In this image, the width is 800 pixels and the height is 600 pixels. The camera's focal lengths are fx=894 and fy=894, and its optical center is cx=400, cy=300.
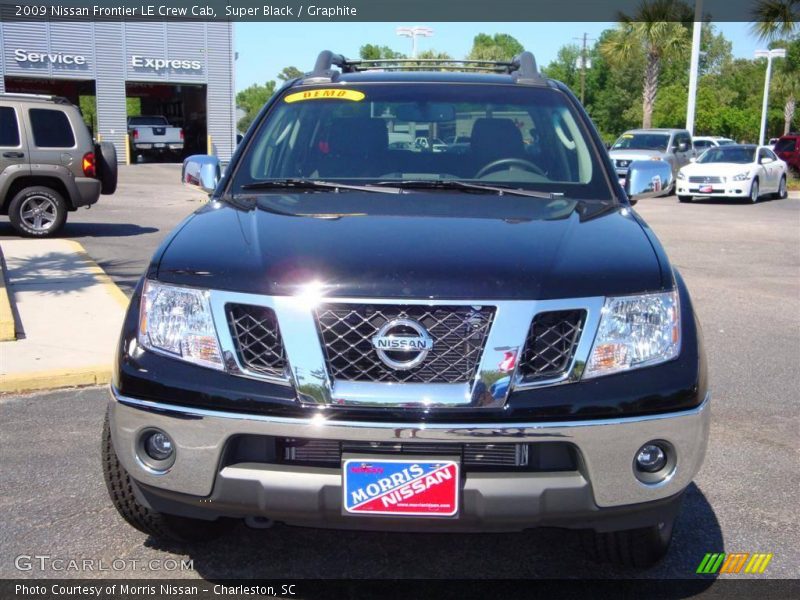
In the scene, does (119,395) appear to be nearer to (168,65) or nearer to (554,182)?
(554,182)

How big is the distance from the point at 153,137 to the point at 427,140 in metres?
33.0

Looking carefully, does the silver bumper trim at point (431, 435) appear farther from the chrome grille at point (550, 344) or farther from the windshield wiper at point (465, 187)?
the windshield wiper at point (465, 187)

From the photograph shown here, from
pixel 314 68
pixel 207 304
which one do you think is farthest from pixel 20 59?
pixel 207 304

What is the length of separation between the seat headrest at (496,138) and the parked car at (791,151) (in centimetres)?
3080

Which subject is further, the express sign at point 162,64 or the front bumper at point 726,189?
the express sign at point 162,64

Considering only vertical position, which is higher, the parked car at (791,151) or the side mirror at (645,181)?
the side mirror at (645,181)

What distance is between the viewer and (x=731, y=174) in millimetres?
21344

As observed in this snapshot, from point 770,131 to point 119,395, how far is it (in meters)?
64.4

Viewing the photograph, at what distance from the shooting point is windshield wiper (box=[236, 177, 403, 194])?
12.0 feet

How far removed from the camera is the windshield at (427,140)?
395cm

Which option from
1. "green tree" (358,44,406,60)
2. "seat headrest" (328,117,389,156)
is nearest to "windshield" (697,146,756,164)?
"seat headrest" (328,117,389,156)

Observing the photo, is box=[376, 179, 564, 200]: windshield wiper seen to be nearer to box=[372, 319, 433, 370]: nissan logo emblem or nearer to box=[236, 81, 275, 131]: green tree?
box=[372, 319, 433, 370]: nissan logo emblem

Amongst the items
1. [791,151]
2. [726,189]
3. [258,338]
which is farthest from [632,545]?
[791,151]

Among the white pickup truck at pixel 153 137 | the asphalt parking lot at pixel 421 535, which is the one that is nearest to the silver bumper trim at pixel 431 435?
the asphalt parking lot at pixel 421 535
